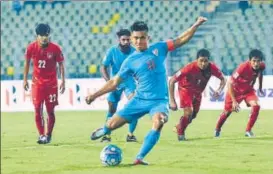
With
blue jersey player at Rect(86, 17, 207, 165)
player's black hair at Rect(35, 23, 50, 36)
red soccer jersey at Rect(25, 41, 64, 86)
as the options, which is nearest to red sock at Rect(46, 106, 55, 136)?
red soccer jersey at Rect(25, 41, 64, 86)

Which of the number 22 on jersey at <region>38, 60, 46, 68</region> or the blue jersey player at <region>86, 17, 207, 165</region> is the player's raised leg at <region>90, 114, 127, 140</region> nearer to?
the blue jersey player at <region>86, 17, 207, 165</region>

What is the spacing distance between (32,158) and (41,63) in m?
3.34

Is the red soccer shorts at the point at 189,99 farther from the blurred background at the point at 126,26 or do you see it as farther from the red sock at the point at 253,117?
the blurred background at the point at 126,26

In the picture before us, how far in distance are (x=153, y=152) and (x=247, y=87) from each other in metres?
4.30

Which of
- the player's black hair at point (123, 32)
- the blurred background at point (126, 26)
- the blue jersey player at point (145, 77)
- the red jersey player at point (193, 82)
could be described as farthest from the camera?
the blurred background at point (126, 26)

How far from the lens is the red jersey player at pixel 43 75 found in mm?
15602

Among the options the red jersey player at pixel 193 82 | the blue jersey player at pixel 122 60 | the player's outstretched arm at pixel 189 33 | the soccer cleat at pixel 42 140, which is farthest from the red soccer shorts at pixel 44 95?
the player's outstretched arm at pixel 189 33

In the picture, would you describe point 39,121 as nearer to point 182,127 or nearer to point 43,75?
point 43,75

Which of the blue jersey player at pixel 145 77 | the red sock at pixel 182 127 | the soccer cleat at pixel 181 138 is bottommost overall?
the soccer cleat at pixel 181 138

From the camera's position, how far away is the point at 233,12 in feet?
109

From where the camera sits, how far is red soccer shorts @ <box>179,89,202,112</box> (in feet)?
53.8

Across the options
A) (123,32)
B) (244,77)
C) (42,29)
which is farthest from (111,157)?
(244,77)

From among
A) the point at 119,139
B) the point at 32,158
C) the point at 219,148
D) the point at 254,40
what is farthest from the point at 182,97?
the point at 254,40

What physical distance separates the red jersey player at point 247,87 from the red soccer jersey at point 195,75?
0.50 meters
